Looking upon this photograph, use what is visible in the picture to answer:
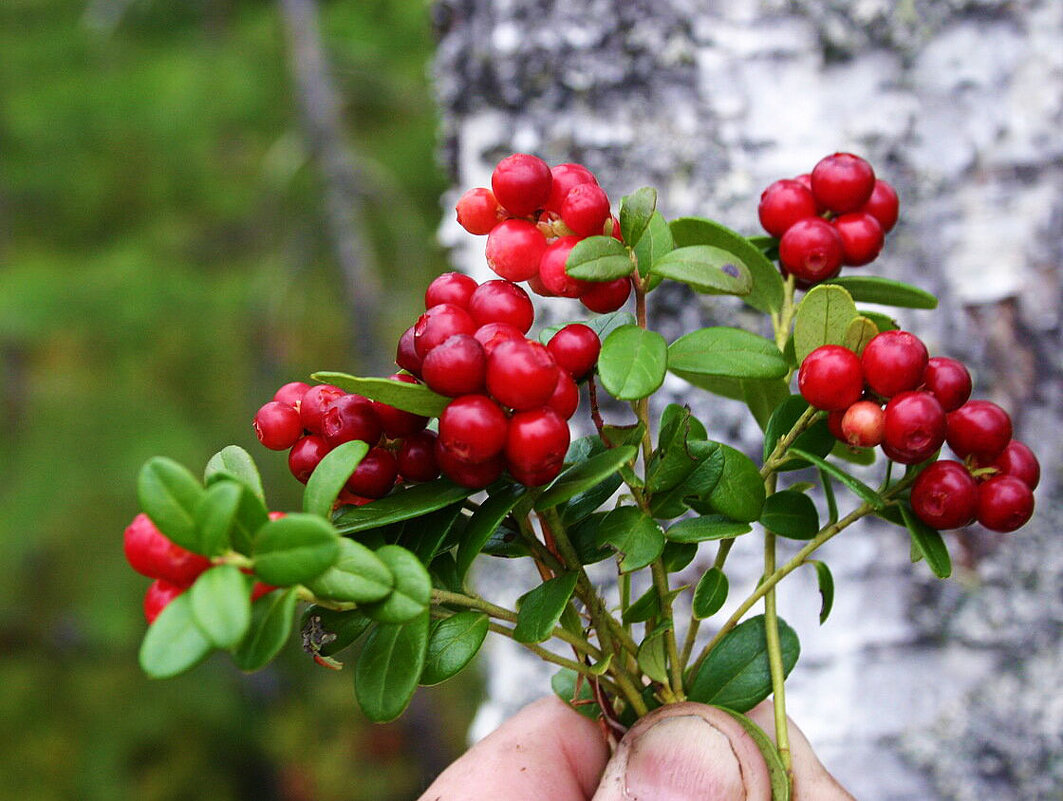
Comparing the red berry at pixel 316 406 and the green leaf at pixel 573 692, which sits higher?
the red berry at pixel 316 406

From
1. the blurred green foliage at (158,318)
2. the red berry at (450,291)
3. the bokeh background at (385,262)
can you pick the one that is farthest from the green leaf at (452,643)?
the blurred green foliage at (158,318)

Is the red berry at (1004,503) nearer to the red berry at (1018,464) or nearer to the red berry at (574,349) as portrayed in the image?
the red berry at (1018,464)

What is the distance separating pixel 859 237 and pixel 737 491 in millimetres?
231

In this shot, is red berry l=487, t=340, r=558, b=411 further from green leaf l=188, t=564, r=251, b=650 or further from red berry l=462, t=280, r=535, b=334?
green leaf l=188, t=564, r=251, b=650

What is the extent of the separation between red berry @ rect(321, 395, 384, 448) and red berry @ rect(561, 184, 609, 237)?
171 millimetres

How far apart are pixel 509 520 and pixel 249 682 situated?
448 cm

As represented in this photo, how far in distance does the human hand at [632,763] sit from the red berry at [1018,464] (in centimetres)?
27

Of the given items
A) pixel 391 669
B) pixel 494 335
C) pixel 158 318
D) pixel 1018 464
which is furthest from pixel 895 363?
pixel 158 318

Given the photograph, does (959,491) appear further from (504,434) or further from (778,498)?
(504,434)

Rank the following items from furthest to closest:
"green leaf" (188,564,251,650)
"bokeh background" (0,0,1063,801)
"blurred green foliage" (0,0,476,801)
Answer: "blurred green foliage" (0,0,476,801), "bokeh background" (0,0,1063,801), "green leaf" (188,564,251,650)

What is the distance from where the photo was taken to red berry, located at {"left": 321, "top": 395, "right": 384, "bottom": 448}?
1.88 feet

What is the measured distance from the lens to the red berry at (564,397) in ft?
1.78

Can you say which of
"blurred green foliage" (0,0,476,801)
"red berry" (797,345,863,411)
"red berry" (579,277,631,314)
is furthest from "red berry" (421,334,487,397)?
"blurred green foliage" (0,0,476,801)

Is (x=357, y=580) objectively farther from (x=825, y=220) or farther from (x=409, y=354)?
(x=825, y=220)
